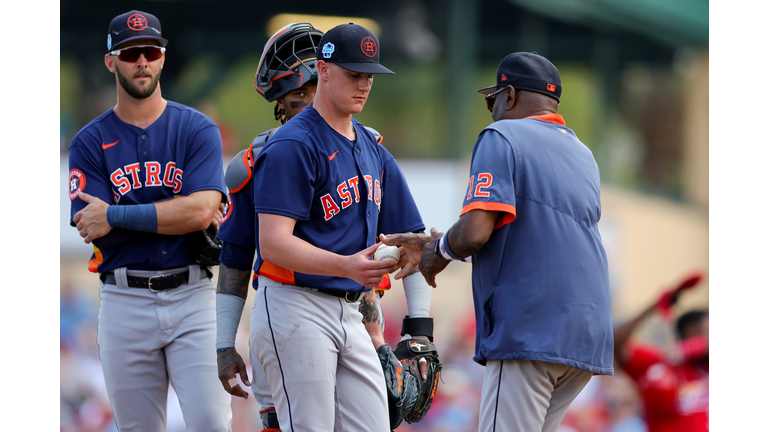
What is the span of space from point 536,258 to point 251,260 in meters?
1.15

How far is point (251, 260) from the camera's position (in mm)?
3096

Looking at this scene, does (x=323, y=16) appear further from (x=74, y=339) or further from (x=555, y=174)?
(x=555, y=174)

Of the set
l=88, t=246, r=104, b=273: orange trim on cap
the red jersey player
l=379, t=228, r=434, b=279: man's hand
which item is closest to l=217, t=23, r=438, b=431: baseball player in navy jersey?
l=379, t=228, r=434, b=279: man's hand

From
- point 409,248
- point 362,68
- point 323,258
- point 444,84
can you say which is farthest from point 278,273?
point 444,84

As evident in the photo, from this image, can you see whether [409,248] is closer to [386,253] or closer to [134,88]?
[386,253]

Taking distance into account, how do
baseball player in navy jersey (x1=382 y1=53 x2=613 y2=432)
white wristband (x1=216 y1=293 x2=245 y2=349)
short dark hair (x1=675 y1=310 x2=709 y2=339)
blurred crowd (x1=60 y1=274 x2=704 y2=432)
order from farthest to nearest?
blurred crowd (x1=60 y1=274 x2=704 y2=432) < short dark hair (x1=675 y1=310 x2=709 y2=339) < white wristband (x1=216 y1=293 x2=245 y2=349) < baseball player in navy jersey (x1=382 y1=53 x2=613 y2=432)

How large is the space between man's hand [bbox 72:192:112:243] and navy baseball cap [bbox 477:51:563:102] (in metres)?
1.74

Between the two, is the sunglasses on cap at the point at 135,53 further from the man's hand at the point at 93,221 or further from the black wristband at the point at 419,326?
the black wristband at the point at 419,326

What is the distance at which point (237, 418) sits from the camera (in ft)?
26.5

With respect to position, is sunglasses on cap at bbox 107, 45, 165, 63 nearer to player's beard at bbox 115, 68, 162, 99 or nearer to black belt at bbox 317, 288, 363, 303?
player's beard at bbox 115, 68, 162, 99

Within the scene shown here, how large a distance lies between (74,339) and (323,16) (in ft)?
18.2

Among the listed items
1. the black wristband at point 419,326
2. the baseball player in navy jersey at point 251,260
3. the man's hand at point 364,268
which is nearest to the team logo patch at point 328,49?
the baseball player in navy jersey at point 251,260

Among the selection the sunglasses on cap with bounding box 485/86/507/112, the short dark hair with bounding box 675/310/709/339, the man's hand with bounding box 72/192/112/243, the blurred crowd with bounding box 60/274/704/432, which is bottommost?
the blurred crowd with bounding box 60/274/704/432

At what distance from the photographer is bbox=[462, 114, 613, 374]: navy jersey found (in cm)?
263
